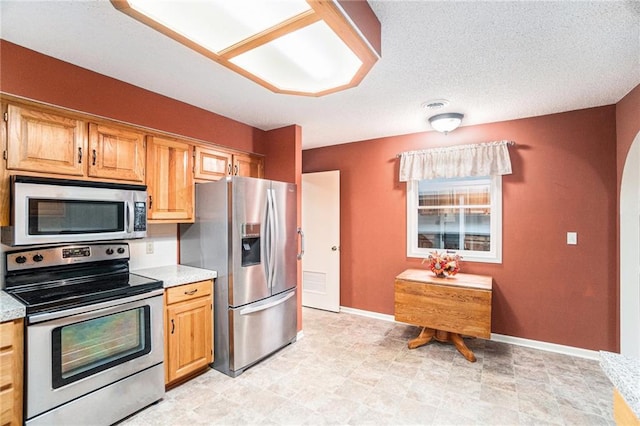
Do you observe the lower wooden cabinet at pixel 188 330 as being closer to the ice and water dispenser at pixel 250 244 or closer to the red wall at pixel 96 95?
the ice and water dispenser at pixel 250 244

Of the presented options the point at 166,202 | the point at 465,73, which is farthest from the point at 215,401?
the point at 465,73

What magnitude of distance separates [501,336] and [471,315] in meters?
0.77

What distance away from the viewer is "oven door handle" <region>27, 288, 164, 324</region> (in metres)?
1.66

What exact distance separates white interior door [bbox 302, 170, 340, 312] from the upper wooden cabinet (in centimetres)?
108

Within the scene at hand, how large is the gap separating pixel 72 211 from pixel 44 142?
1.56 feet

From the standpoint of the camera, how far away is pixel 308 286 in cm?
458

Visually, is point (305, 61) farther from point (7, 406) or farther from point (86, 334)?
point (7, 406)

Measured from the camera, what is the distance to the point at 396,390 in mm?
2402

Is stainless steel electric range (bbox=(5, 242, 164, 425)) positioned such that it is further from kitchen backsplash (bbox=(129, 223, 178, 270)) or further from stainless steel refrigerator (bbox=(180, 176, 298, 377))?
stainless steel refrigerator (bbox=(180, 176, 298, 377))

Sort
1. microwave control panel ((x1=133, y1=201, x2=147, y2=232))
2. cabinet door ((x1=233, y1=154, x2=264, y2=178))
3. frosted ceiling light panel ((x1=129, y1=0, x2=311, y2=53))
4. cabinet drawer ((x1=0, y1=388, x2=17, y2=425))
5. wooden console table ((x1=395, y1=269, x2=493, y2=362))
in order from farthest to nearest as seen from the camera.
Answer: cabinet door ((x1=233, y1=154, x2=264, y2=178)) < wooden console table ((x1=395, y1=269, x2=493, y2=362)) < microwave control panel ((x1=133, y1=201, x2=147, y2=232)) < cabinet drawer ((x1=0, y1=388, x2=17, y2=425)) < frosted ceiling light panel ((x1=129, y1=0, x2=311, y2=53))

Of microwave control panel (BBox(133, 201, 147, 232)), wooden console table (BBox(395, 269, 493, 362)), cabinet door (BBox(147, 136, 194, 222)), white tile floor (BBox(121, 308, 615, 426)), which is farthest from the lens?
wooden console table (BBox(395, 269, 493, 362))

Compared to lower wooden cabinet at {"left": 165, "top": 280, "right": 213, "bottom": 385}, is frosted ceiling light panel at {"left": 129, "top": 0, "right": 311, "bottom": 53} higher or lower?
higher

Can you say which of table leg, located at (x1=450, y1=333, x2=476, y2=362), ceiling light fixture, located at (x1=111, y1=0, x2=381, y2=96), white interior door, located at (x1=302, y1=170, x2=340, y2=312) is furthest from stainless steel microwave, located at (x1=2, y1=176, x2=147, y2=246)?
table leg, located at (x1=450, y1=333, x2=476, y2=362)

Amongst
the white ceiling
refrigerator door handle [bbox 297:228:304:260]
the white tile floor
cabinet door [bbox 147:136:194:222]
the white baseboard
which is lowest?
the white tile floor
